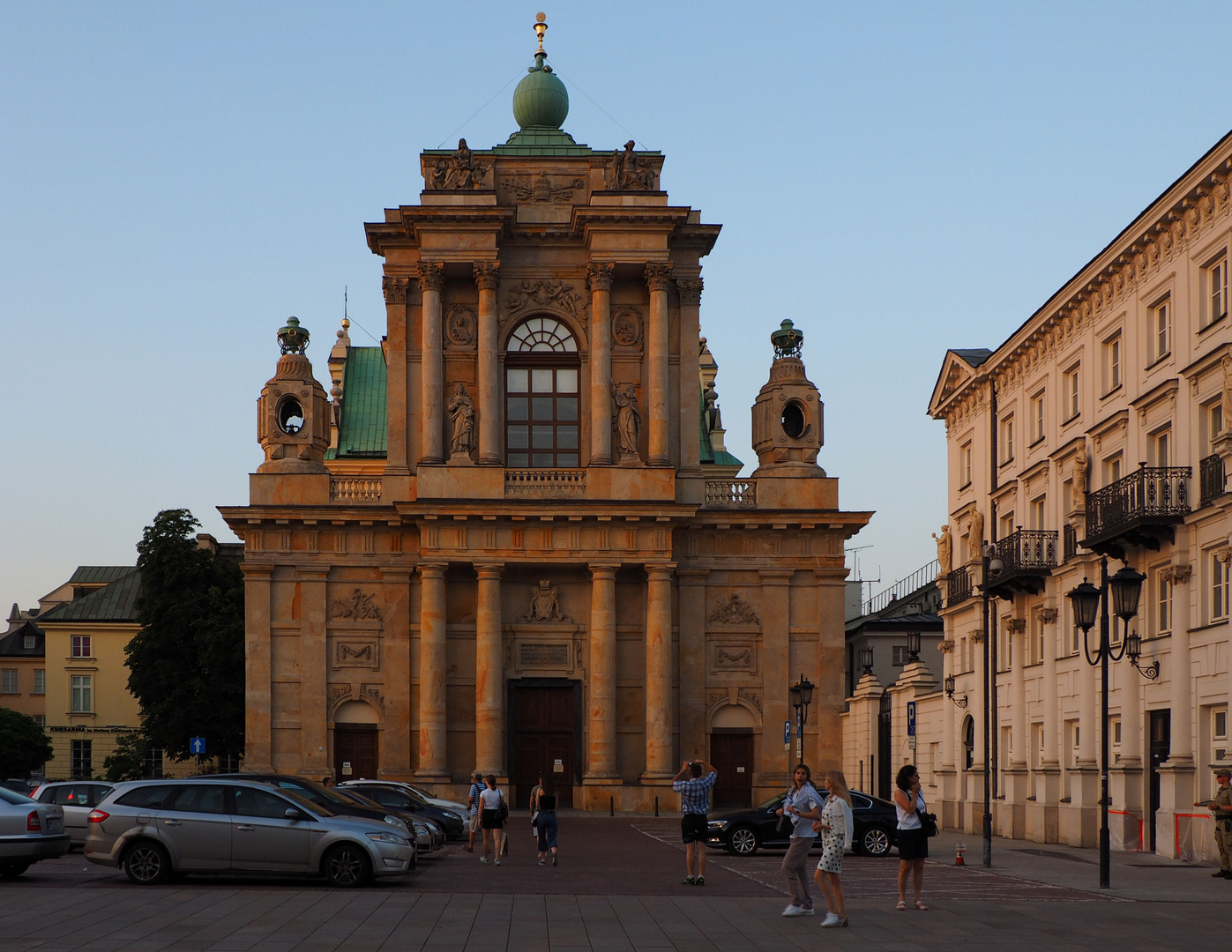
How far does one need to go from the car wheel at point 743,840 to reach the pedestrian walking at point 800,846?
13652mm

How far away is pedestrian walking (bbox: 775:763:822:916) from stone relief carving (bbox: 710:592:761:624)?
3607cm

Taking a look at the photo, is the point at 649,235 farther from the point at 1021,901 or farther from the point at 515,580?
the point at 1021,901

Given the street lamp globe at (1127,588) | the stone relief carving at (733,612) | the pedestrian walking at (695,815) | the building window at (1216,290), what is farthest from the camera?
the stone relief carving at (733,612)

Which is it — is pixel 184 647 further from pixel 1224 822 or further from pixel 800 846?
Result: pixel 800 846

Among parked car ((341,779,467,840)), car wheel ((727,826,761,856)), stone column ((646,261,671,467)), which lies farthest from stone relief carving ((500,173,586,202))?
car wheel ((727,826,761,856))

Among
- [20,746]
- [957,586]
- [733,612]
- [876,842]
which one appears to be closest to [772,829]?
[876,842]

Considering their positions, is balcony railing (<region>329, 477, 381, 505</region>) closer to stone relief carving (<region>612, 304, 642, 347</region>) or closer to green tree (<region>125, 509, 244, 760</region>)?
stone relief carving (<region>612, 304, 642, 347</region>)

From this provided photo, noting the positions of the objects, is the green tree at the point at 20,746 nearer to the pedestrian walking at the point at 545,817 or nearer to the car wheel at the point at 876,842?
the car wheel at the point at 876,842

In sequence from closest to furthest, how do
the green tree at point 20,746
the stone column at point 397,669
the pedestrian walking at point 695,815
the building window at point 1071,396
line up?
the pedestrian walking at point 695,815
the building window at point 1071,396
the stone column at point 397,669
the green tree at point 20,746

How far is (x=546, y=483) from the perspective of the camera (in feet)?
188

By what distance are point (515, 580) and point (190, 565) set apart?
18870 mm

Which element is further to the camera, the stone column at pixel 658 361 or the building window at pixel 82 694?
the building window at pixel 82 694

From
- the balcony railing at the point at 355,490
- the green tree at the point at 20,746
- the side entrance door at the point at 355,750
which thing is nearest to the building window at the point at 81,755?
the green tree at the point at 20,746

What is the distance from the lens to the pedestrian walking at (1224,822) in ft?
94.8
